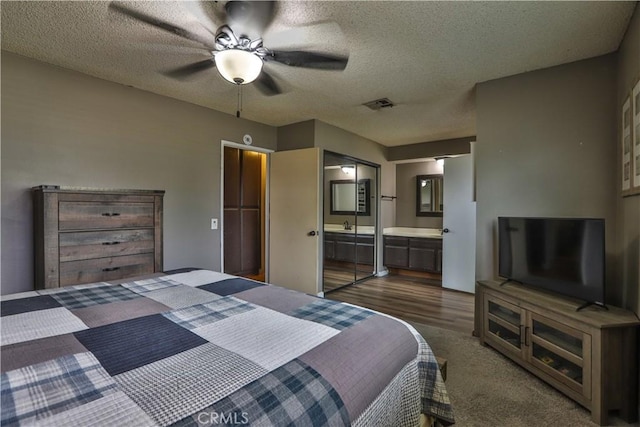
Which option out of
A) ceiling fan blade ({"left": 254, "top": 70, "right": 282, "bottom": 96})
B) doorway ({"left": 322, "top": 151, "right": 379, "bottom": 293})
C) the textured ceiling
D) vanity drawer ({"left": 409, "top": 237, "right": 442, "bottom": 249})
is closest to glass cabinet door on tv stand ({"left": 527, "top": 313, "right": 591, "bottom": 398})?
the textured ceiling

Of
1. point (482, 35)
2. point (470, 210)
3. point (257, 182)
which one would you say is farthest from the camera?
point (257, 182)

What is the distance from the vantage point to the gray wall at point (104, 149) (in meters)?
2.26

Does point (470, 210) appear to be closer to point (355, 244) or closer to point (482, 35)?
point (355, 244)

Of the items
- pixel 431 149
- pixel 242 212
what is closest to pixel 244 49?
pixel 242 212

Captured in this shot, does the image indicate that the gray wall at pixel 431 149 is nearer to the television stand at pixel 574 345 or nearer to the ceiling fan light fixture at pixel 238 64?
the television stand at pixel 574 345

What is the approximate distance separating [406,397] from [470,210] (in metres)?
3.80

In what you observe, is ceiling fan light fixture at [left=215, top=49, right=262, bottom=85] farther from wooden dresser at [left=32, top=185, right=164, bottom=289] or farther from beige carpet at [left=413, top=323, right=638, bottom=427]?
beige carpet at [left=413, top=323, right=638, bottom=427]

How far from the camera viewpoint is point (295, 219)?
3965 mm

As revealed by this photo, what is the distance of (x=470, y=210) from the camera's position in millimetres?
4320

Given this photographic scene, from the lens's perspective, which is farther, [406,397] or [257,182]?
[257,182]

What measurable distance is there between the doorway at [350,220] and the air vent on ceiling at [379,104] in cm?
115

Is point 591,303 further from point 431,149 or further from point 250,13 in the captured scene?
point 431,149

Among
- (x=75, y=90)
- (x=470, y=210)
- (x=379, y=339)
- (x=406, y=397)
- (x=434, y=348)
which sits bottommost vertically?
(x=434, y=348)

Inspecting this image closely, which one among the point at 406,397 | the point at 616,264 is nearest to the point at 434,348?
the point at 616,264
